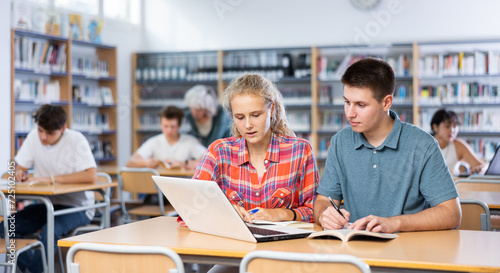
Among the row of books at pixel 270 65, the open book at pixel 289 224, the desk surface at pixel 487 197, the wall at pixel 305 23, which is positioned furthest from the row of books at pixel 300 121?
the open book at pixel 289 224

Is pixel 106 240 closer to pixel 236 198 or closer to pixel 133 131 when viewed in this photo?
pixel 236 198

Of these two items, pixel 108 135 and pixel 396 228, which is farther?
pixel 108 135

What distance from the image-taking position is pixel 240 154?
219 centimetres

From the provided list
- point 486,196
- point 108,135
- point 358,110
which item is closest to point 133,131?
point 108,135

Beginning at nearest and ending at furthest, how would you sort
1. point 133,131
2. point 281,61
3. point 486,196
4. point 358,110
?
point 358,110 → point 486,196 → point 281,61 → point 133,131

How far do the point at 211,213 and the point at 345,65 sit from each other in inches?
222

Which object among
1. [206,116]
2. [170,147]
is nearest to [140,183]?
[170,147]

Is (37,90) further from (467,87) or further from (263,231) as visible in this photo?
(263,231)

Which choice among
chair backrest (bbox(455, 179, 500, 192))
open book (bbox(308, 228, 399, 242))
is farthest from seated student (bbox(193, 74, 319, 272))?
chair backrest (bbox(455, 179, 500, 192))

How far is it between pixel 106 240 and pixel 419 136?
42.7 inches

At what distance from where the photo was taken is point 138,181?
4312mm

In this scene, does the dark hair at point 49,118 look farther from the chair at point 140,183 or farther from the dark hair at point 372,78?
the dark hair at point 372,78

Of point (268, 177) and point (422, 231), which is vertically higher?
point (268, 177)

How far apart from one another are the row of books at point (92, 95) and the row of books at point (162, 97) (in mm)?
542
